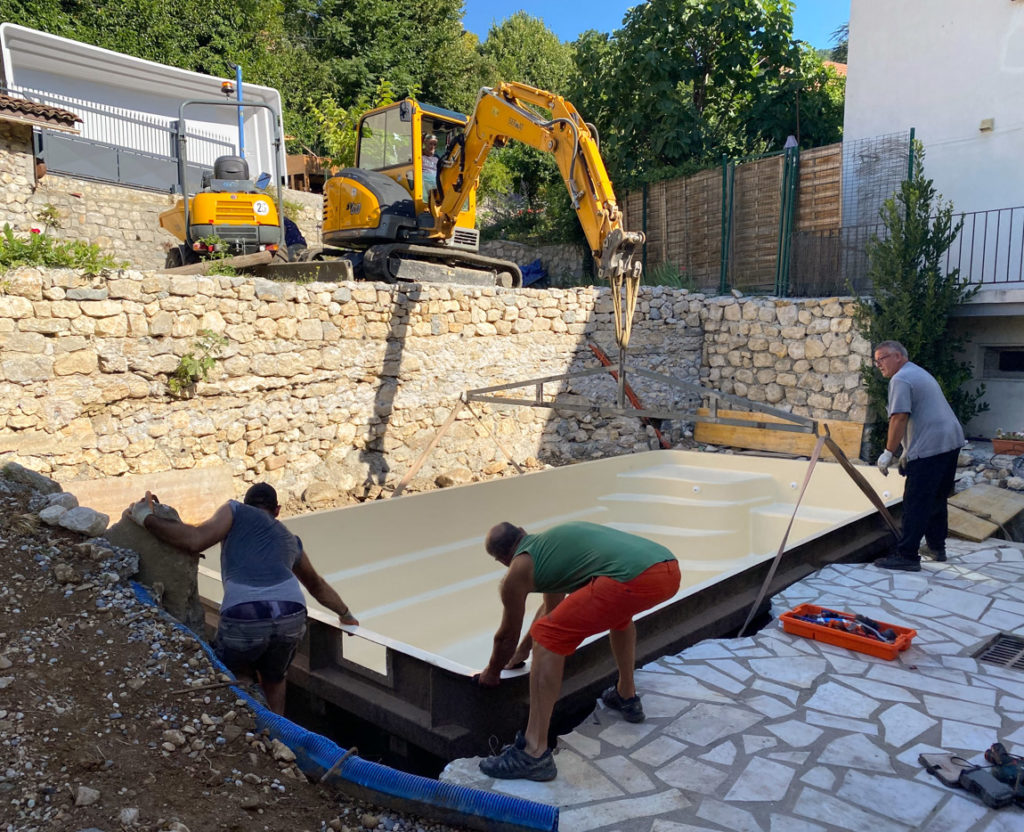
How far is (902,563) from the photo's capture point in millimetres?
5461

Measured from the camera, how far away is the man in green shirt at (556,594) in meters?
2.98

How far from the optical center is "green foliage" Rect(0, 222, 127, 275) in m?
5.83

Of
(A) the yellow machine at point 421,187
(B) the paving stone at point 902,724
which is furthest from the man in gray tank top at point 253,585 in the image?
(A) the yellow machine at point 421,187

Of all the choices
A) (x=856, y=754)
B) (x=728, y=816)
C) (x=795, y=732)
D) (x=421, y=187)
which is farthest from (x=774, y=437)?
(x=728, y=816)

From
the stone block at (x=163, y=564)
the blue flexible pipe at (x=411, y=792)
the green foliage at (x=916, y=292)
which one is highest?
the green foliage at (x=916, y=292)

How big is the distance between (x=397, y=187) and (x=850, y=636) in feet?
21.6

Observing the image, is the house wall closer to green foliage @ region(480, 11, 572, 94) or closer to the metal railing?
the metal railing

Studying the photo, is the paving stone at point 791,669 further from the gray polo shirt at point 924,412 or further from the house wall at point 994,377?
the house wall at point 994,377

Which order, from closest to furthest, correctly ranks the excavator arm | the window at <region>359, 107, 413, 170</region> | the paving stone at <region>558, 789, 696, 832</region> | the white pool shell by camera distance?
the paving stone at <region>558, 789, 696, 832</region>, the white pool shell, the excavator arm, the window at <region>359, 107, 413, 170</region>

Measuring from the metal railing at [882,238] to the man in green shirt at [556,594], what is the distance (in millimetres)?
7185

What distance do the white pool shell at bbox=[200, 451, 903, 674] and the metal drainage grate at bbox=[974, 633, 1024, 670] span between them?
120cm

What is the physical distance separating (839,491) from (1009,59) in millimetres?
5863

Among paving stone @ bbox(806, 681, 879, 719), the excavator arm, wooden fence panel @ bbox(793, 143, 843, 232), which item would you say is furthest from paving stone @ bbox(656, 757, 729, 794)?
wooden fence panel @ bbox(793, 143, 843, 232)

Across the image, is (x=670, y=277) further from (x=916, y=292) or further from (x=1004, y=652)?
(x=1004, y=652)
